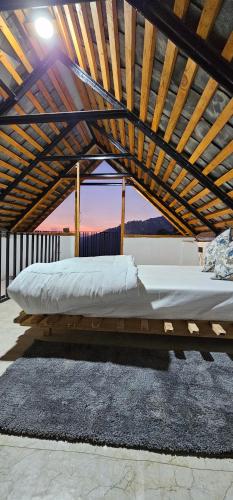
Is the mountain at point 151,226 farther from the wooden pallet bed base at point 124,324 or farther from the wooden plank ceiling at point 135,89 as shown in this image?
the wooden pallet bed base at point 124,324

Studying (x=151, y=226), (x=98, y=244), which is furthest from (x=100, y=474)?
(x=151, y=226)

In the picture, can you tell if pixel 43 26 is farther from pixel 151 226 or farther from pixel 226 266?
pixel 151 226

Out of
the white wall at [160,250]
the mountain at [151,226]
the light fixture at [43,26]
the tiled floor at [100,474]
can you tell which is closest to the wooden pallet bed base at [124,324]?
the tiled floor at [100,474]

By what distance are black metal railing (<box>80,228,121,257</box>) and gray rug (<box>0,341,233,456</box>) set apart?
4.75 m

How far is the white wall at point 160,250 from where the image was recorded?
5.85 m

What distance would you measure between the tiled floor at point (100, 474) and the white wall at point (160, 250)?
496 cm

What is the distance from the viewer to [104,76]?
2.77 m

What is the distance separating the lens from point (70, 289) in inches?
64.2

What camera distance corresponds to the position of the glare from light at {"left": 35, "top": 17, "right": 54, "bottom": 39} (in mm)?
2467

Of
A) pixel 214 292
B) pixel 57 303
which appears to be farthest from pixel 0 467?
pixel 214 292

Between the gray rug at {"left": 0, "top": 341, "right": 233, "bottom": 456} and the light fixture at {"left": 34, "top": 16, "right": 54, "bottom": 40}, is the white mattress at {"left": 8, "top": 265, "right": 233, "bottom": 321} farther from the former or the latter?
the light fixture at {"left": 34, "top": 16, "right": 54, "bottom": 40}

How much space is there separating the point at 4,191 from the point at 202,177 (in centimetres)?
424

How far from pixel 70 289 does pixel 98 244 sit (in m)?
4.86

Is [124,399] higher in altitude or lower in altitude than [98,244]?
lower
